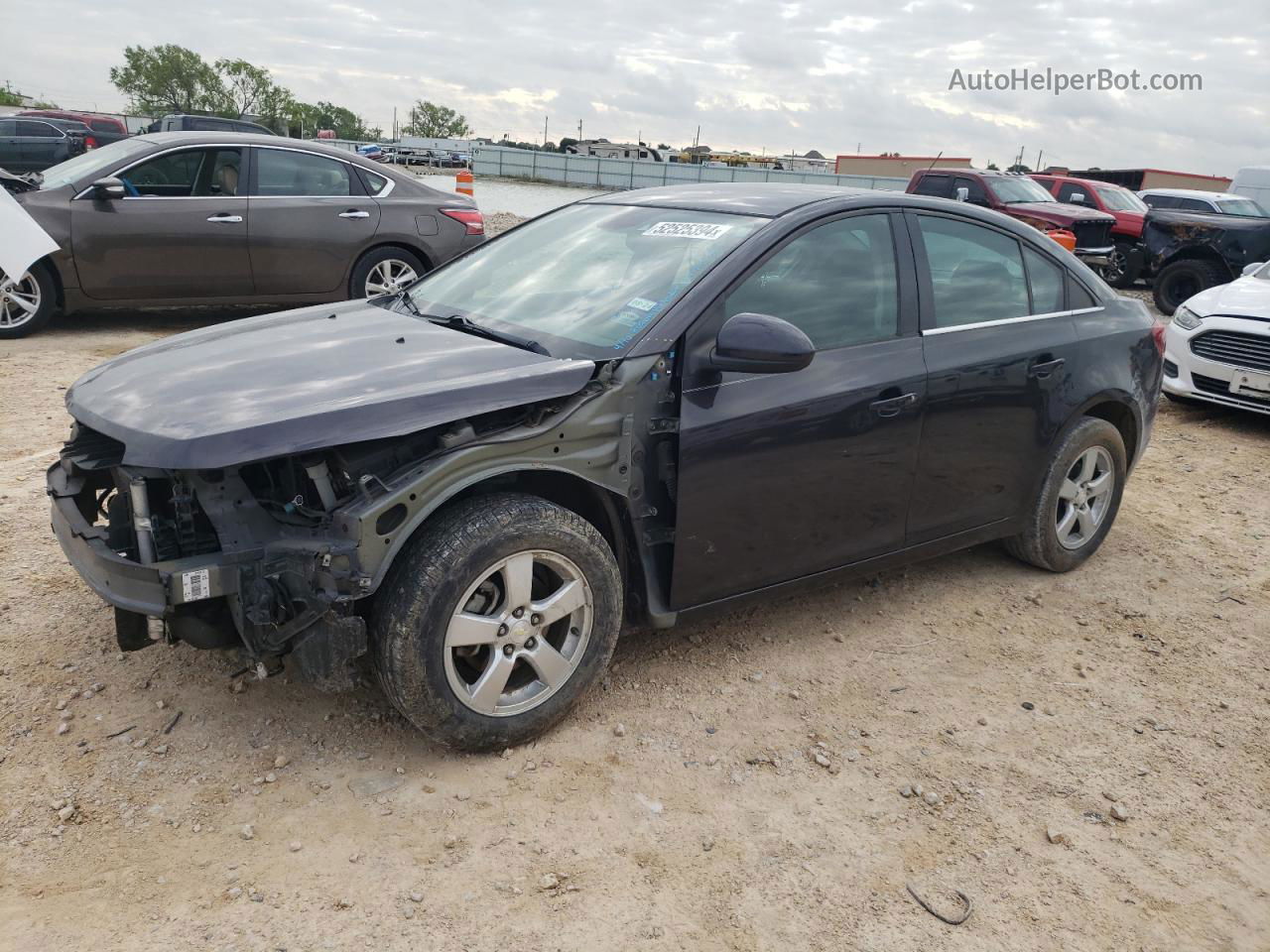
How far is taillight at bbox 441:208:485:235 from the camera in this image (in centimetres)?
884

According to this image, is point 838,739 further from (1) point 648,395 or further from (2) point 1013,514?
(2) point 1013,514

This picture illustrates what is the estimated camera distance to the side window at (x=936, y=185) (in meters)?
15.4

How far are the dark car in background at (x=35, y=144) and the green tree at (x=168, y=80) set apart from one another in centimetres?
7393

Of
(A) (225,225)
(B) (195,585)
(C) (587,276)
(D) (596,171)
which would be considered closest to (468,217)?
(A) (225,225)

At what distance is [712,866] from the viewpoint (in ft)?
8.77

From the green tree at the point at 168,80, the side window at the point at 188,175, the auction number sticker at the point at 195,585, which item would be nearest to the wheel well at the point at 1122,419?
the auction number sticker at the point at 195,585

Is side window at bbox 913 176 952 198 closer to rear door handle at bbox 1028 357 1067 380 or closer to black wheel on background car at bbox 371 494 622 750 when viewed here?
rear door handle at bbox 1028 357 1067 380

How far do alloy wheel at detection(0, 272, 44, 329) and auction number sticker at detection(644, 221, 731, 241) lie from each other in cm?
604

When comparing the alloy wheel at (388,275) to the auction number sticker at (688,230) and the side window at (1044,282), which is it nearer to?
the auction number sticker at (688,230)

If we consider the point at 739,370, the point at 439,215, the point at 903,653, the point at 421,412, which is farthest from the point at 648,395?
the point at 439,215

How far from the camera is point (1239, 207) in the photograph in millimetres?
16766

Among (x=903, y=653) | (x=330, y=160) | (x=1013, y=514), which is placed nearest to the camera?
(x=903, y=653)

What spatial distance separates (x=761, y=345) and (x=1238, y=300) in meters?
6.69

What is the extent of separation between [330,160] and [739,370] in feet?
21.3
